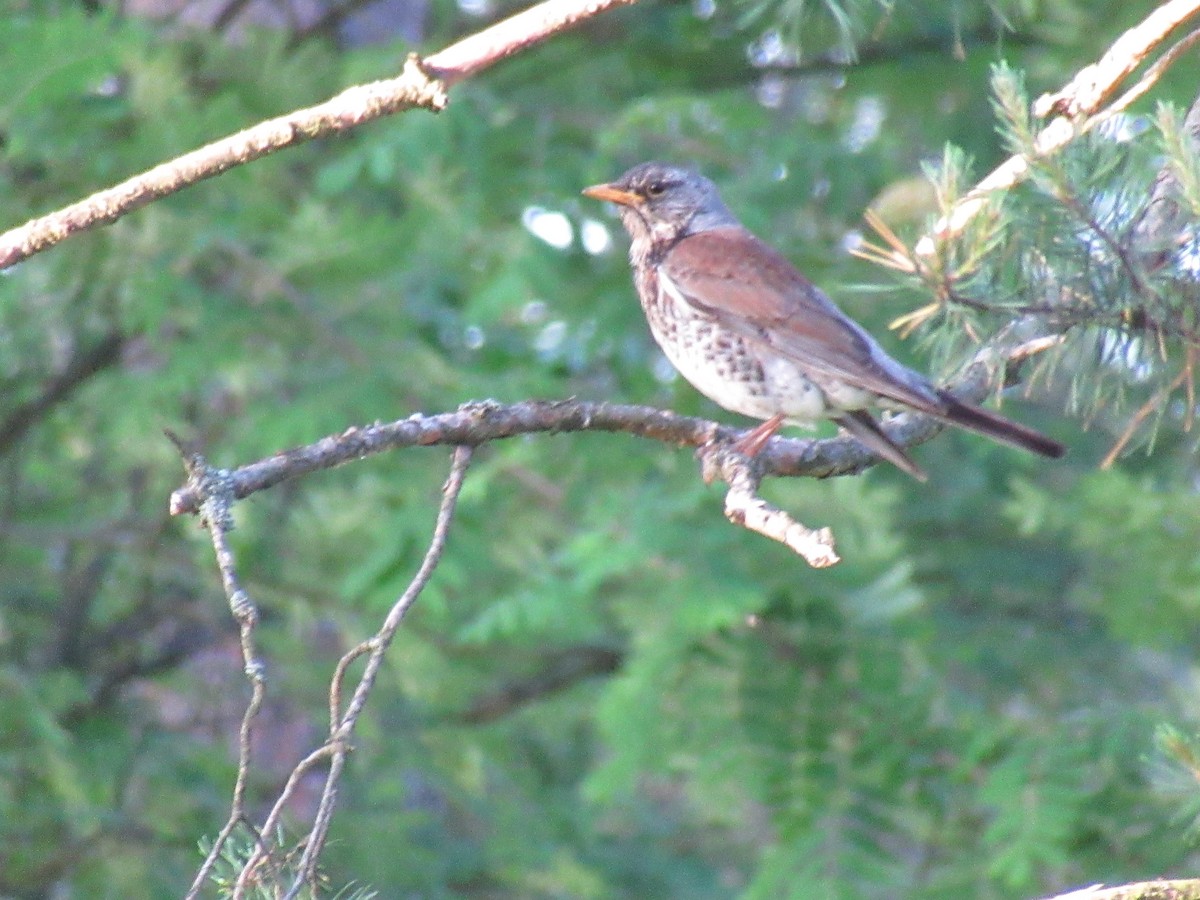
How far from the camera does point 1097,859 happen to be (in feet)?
18.9

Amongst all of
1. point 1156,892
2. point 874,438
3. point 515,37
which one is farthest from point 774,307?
point 1156,892

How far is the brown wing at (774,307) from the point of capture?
392cm

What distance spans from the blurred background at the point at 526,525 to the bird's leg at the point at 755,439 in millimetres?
1451

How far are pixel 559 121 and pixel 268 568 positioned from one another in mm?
2519

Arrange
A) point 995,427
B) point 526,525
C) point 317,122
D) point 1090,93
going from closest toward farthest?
point 317,122 < point 1090,93 < point 995,427 < point 526,525

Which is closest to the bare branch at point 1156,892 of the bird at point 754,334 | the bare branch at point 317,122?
the bird at point 754,334

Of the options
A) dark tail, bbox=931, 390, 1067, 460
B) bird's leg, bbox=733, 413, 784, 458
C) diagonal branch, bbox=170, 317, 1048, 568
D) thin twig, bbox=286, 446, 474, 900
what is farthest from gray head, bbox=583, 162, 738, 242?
thin twig, bbox=286, 446, 474, 900

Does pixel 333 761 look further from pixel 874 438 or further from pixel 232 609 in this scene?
pixel 874 438

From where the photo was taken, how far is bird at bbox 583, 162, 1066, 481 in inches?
145

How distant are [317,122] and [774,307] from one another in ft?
6.92

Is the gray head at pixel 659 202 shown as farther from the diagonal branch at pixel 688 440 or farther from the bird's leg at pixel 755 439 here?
the diagonal branch at pixel 688 440

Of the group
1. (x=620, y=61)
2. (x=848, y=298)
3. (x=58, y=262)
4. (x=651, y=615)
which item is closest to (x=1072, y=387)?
(x=651, y=615)

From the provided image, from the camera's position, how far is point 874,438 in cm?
367

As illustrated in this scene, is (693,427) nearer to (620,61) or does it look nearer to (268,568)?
(268,568)
